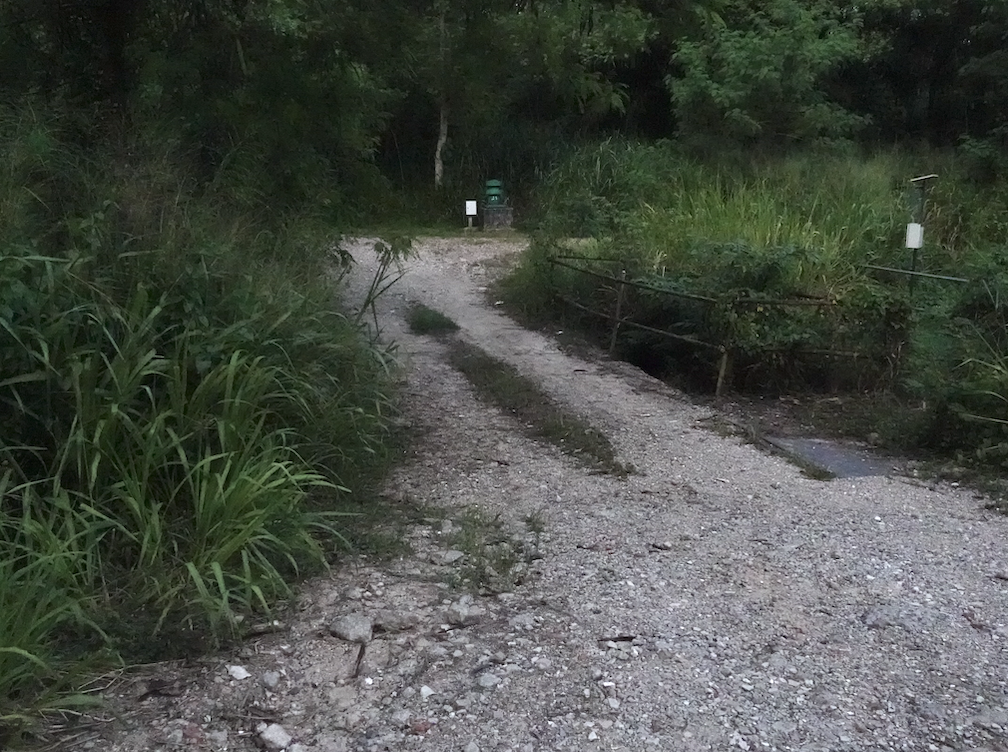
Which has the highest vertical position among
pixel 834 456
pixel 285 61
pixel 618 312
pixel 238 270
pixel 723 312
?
pixel 285 61

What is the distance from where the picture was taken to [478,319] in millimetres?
10625

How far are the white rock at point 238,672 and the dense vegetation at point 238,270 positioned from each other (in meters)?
0.18

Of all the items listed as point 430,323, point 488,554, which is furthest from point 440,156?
point 488,554

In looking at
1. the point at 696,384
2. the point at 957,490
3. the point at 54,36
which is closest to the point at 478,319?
the point at 696,384

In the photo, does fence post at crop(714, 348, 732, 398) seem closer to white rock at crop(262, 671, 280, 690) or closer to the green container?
white rock at crop(262, 671, 280, 690)

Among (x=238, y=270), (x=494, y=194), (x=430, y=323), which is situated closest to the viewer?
(x=238, y=270)

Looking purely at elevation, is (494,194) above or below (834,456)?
above

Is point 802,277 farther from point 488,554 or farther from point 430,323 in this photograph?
point 488,554

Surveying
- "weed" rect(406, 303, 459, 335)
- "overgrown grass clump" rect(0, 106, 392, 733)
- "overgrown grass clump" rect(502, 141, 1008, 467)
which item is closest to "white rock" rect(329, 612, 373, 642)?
"overgrown grass clump" rect(0, 106, 392, 733)

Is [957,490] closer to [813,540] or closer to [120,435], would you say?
[813,540]

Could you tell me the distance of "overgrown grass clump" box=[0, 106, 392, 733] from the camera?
135 inches

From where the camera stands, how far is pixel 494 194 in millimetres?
18281

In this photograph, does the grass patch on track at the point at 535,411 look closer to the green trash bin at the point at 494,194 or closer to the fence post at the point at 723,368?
the fence post at the point at 723,368

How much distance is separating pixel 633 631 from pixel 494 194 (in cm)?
1524
